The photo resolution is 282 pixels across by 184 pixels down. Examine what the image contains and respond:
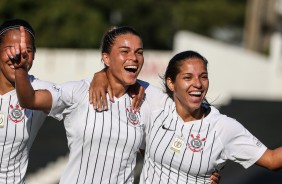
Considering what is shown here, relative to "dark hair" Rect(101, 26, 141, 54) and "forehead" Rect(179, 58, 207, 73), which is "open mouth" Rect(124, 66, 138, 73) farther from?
"forehead" Rect(179, 58, 207, 73)

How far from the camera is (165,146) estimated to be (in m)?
5.59

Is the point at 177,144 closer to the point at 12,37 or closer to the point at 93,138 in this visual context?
the point at 93,138

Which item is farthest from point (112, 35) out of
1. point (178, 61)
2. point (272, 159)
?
point (272, 159)

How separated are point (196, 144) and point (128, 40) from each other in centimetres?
83

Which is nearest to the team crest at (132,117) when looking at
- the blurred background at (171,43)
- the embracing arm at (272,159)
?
the embracing arm at (272,159)

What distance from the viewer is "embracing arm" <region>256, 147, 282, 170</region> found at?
17.9ft

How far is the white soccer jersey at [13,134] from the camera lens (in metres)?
5.66

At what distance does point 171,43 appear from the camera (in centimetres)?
3375

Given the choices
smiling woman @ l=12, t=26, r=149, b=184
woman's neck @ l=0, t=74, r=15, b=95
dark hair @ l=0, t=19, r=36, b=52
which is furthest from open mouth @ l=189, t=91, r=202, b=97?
woman's neck @ l=0, t=74, r=15, b=95

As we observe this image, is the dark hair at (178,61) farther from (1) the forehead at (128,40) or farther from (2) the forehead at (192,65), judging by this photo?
(1) the forehead at (128,40)

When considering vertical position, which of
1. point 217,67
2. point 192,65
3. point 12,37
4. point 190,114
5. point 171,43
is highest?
point 12,37

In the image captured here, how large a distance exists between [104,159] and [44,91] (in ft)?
2.01

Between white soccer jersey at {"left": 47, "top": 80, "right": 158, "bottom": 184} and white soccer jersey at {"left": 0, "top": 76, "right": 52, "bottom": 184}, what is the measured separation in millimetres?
224

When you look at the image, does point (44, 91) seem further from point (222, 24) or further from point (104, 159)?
point (222, 24)
